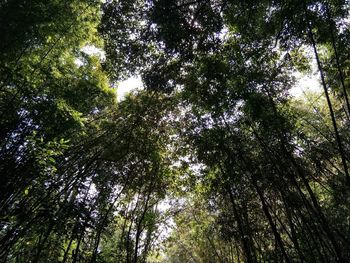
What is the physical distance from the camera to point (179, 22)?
421 cm

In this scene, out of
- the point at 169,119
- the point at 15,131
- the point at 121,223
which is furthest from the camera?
the point at 121,223

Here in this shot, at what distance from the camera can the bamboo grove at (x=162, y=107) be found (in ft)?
12.6

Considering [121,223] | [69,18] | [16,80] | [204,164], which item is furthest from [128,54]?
[121,223]

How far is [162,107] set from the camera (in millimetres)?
6402

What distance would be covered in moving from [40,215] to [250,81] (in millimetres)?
4063

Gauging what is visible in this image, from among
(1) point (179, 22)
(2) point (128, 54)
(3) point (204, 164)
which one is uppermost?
(2) point (128, 54)

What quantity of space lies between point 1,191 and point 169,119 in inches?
164

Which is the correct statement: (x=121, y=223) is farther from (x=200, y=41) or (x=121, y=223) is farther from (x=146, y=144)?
(x=200, y=41)

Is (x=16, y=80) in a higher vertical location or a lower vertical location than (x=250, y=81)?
lower

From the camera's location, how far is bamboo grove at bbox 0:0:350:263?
384 centimetres

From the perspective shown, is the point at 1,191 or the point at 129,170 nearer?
the point at 1,191

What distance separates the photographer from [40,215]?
3766 mm

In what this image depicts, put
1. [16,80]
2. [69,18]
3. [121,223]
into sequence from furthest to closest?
[121,223] < [69,18] < [16,80]

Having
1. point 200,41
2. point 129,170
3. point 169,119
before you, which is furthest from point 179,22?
point 129,170
